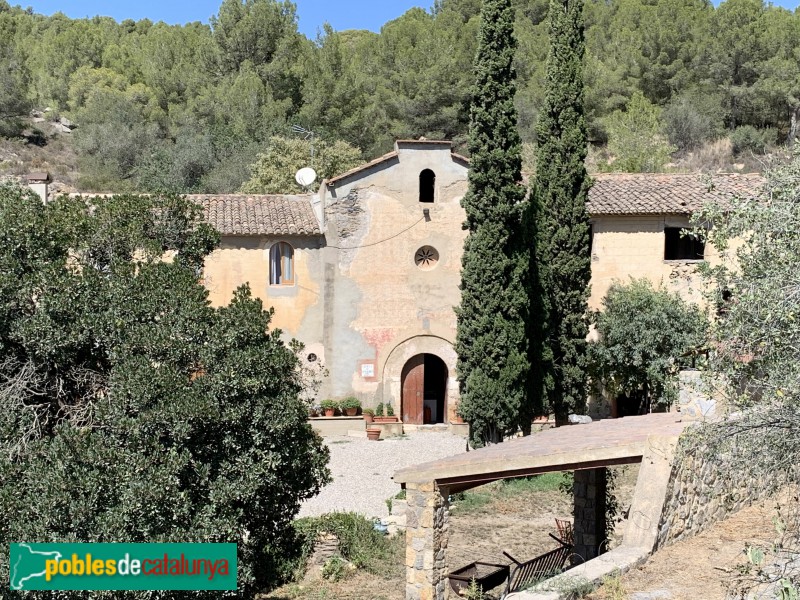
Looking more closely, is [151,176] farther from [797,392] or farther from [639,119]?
[797,392]

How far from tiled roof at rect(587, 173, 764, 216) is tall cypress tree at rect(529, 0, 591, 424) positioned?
2.28m

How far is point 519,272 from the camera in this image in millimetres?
21453

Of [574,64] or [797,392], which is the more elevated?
[574,64]

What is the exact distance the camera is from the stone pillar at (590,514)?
13523mm

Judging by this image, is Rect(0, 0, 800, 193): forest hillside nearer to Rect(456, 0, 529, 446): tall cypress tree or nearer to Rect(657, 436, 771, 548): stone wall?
Rect(456, 0, 529, 446): tall cypress tree

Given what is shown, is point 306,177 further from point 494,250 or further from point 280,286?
point 494,250

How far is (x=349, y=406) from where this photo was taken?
25.1m

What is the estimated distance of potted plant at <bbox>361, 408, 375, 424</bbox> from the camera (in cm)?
2516

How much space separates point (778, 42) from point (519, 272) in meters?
29.4

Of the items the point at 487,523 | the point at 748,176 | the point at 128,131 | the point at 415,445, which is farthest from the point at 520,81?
the point at 487,523

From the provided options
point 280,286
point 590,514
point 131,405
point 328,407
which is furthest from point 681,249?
point 131,405

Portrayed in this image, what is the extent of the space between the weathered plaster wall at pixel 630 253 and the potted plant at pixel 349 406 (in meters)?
6.56

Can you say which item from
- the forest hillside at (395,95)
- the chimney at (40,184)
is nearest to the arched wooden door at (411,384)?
the chimney at (40,184)

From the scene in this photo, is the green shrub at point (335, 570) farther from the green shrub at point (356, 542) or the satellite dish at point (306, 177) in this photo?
the satellite dish at point (306, 177)
